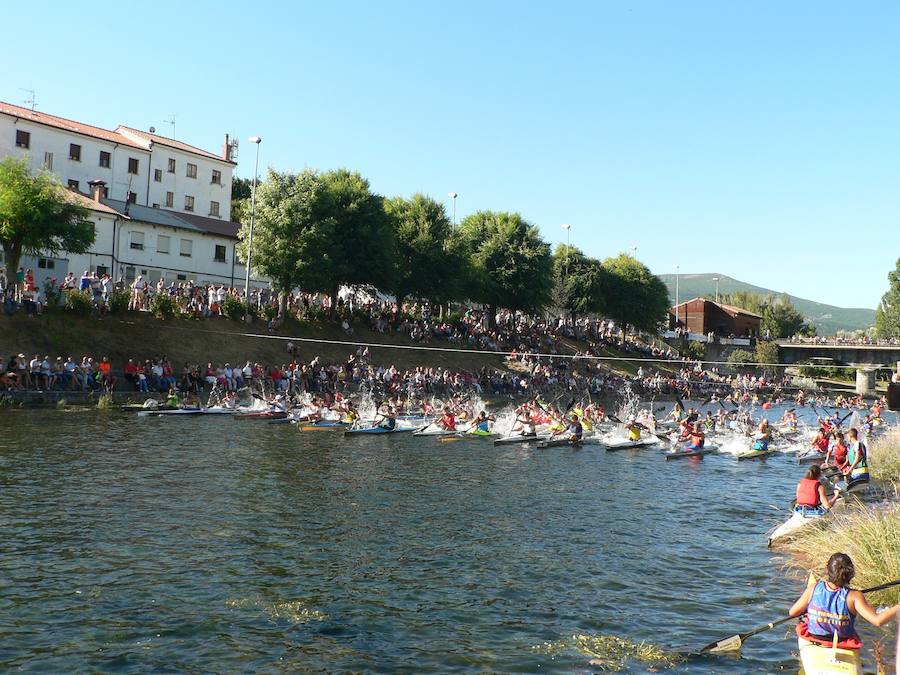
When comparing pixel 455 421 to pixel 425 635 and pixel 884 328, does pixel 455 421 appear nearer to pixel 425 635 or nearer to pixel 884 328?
pixel 425 635

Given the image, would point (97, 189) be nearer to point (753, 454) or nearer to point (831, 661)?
point (753, 454)

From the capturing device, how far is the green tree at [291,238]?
181ft

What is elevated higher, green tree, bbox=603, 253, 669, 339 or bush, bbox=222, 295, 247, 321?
green tree, bbox=603, 253, 669, 339

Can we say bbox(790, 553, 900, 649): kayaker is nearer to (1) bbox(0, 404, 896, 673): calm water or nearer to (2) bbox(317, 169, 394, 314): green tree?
(1) bbox(0, 404, 896, 673): calm water

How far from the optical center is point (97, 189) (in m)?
60.1

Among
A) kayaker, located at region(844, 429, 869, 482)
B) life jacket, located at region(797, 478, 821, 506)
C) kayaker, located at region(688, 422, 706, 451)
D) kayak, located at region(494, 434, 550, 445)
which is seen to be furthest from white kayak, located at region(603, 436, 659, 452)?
life jacket, located at region(797, 478, 821, 506)

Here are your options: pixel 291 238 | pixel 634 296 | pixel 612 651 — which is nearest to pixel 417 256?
pixel 291 238

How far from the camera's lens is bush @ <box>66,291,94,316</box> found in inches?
1693

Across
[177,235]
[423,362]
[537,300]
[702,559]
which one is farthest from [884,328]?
[702,559]

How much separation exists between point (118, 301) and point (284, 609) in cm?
3609

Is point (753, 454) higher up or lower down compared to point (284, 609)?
higher up

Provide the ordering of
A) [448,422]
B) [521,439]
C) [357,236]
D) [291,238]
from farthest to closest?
[357,236]
[291,238]
[448,422]
[521,439]

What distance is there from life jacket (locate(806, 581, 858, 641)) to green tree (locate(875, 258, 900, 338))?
137 metres

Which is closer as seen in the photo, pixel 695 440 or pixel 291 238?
pixel 695 440
